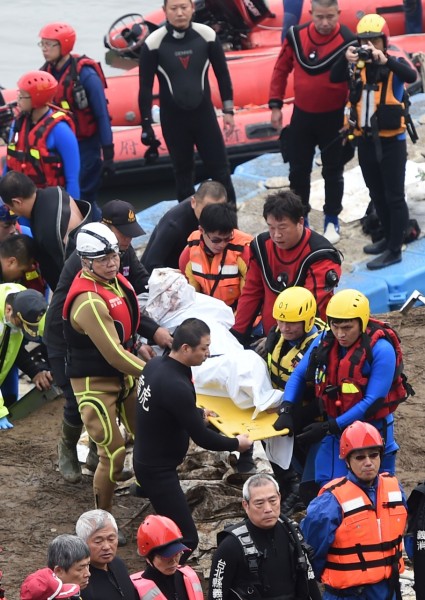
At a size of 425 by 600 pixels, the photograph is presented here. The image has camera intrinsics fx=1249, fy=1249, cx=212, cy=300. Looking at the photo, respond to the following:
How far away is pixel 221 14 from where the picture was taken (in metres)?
15.7

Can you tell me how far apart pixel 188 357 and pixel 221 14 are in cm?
1076

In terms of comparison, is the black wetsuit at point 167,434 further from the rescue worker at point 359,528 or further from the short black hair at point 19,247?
the short black hair at point 19,247

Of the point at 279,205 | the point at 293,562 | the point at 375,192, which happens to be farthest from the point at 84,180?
the point at 293,562

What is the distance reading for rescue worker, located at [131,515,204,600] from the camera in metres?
4.86

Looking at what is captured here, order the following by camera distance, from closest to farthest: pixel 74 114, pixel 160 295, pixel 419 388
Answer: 1. pixel 160 295
2. pixel 419 388
3. pixel 74 114

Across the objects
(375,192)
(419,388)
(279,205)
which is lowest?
(419,388)

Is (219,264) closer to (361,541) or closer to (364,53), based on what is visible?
(364,53)

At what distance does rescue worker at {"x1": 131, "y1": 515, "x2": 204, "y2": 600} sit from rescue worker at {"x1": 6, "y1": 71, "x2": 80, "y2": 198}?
178 inches

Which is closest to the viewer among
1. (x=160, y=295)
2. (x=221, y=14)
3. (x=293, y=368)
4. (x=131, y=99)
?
(x=293, y=368)

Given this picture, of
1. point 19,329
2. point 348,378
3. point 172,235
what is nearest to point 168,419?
point 348,378

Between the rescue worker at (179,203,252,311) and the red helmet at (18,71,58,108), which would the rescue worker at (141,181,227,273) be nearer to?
the rescue worker at (179,203,252,311)

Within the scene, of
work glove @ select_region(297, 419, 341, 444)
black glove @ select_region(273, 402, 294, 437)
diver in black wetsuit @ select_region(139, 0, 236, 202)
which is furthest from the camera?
diver in black wetsuit @ select_region(139, 0, 236, 202)

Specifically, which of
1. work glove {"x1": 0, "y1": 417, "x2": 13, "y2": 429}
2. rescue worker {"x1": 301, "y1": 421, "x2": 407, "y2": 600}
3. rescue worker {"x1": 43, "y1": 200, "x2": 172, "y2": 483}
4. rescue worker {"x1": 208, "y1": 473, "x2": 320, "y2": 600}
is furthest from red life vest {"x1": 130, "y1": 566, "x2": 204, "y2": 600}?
work glove {"x1": 0, "y1": 417, "x2": 13, "y2": 429}

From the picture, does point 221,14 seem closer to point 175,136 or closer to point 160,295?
point 175,136
